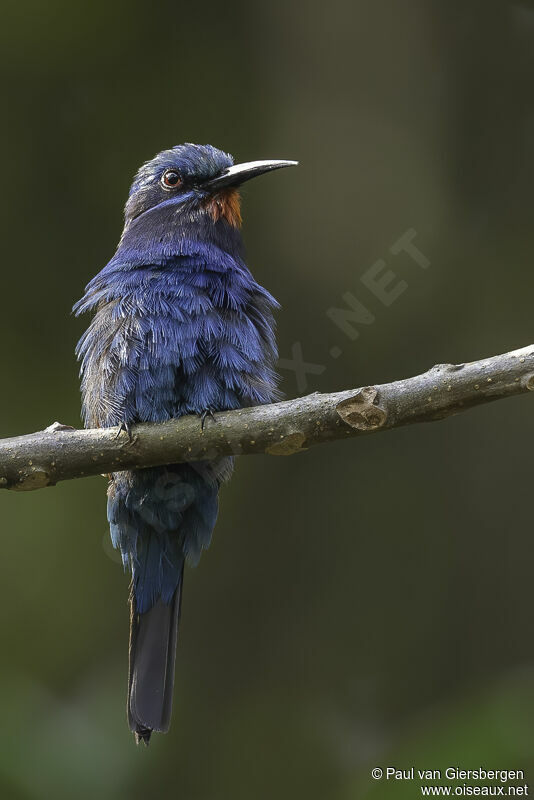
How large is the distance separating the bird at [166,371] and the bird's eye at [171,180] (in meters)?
0.15

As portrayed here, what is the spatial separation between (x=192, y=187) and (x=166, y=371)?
1205 mm

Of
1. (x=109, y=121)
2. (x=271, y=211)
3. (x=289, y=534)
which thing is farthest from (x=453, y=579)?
(x=109, y=121)

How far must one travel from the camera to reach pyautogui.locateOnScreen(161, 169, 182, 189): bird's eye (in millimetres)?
4855

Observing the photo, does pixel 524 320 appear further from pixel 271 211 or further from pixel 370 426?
pixel 370 426

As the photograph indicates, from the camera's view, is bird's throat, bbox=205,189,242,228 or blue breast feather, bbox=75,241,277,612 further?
bird's throat, bbox=205,189,242,228

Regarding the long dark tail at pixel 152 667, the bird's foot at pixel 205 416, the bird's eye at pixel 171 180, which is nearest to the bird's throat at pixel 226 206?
the bird's eye at pixel 171 180

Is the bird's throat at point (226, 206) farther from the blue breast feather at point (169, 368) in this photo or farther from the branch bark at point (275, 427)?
the branch bark at point (275, 427)

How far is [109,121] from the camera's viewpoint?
6246 mm

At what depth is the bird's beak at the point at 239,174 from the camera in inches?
186

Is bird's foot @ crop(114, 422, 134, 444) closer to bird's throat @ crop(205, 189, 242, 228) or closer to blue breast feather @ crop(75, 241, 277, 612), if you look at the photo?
blue breast feather @ crop(75, 241, 277, 612)

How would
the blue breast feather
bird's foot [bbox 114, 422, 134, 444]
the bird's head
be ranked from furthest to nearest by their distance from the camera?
the bird's head → the blue breast feather → bird's foot [bbox 114, 422, 134, 444]

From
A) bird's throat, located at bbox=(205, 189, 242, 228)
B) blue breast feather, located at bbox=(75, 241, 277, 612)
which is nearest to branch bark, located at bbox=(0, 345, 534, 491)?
blue breast feather, located at bbox=(75, 241, 277, 612)

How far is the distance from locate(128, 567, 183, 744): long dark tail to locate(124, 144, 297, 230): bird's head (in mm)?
1547

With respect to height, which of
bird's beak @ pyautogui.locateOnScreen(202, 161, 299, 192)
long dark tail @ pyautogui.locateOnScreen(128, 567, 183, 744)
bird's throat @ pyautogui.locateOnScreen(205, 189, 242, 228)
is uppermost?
bird's beak @ pyautogui.locateOnScreen(202, 161, 299, 192)
